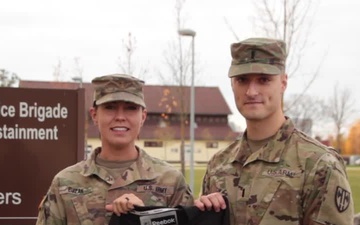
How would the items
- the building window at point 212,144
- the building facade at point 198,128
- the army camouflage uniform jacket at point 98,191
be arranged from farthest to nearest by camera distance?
the building window at point 212,144
the building facade at point 198,128
the army camouflage uniform jacket at point 98,191

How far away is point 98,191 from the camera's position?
133 inches

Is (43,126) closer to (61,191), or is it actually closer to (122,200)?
(61,191)

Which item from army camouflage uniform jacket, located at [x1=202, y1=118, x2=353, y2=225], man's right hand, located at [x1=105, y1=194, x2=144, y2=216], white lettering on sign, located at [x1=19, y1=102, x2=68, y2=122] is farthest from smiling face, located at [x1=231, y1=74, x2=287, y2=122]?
white lettering on sign, located at [x1=19, y1=102, x2=68, y2=122]

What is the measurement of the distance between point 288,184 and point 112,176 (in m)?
1.06

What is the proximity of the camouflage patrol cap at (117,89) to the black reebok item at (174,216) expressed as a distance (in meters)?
0.70

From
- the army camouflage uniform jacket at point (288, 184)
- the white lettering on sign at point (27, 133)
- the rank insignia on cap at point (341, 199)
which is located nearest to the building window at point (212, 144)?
the white lettering on sign at point (27, 133)

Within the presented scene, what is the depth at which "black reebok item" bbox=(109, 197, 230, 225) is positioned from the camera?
2932 mm

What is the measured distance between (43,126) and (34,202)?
697 mm

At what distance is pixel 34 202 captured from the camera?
5.40m

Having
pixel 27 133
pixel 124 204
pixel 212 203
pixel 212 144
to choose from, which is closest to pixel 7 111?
pixel 27 133

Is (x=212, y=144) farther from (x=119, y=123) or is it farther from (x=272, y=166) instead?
(x=272, y=166)

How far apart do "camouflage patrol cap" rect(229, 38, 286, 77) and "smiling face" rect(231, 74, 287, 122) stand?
36mm

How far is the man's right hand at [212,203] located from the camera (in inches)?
116

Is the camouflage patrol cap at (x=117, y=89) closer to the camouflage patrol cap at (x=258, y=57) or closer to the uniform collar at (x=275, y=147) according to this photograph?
the camouflage patrol cap at (x=258, y=57)
